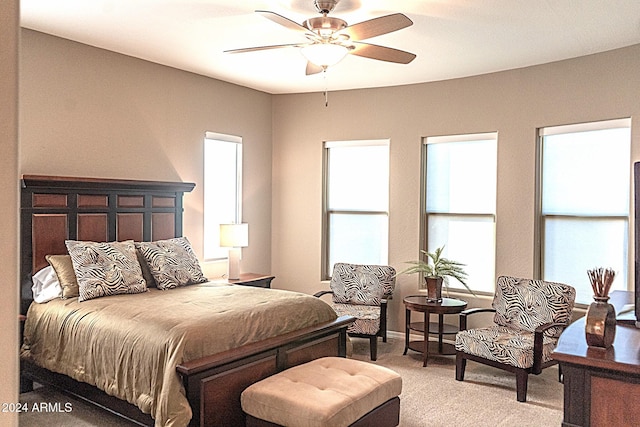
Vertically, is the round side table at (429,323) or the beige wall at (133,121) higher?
the beige wall at (133,121)

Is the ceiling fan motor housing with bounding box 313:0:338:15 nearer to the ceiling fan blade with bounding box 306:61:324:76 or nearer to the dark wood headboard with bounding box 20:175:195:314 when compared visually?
the ceiling fan blade with bounding box 306:61:324:76

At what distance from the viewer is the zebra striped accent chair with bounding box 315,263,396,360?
5.39 m

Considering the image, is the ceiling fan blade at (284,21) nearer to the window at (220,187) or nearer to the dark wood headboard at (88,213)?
the dark wood headboard at (88,213)

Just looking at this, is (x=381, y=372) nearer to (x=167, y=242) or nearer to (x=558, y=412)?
(x=558, y=412)

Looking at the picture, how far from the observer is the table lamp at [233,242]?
18.4ft

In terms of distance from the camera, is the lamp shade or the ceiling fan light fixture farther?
the lamp shade

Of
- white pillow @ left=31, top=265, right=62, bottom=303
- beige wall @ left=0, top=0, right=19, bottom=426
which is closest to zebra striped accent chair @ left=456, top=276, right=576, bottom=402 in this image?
white pillow @ left=31, top=265, right=62, bottom=303

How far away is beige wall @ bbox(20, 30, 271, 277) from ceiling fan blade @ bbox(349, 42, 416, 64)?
2470 millimetres

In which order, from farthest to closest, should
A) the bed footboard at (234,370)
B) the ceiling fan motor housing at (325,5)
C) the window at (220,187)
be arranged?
1. the window at (220,187)
2. the ceiling fan motor housing at (325,5)
3. the bed footboard at (234,370)

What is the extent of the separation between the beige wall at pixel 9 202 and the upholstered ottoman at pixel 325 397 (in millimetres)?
1905

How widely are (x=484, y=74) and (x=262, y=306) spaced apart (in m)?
3.48

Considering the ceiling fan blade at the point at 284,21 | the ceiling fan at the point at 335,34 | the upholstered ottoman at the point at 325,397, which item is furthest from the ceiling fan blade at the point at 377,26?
the upholstered ottoman at the point at 325,397

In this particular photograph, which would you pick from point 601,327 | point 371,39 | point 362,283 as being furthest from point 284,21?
point 362,283

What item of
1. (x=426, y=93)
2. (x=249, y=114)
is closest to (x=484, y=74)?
(x=426, y=93)
